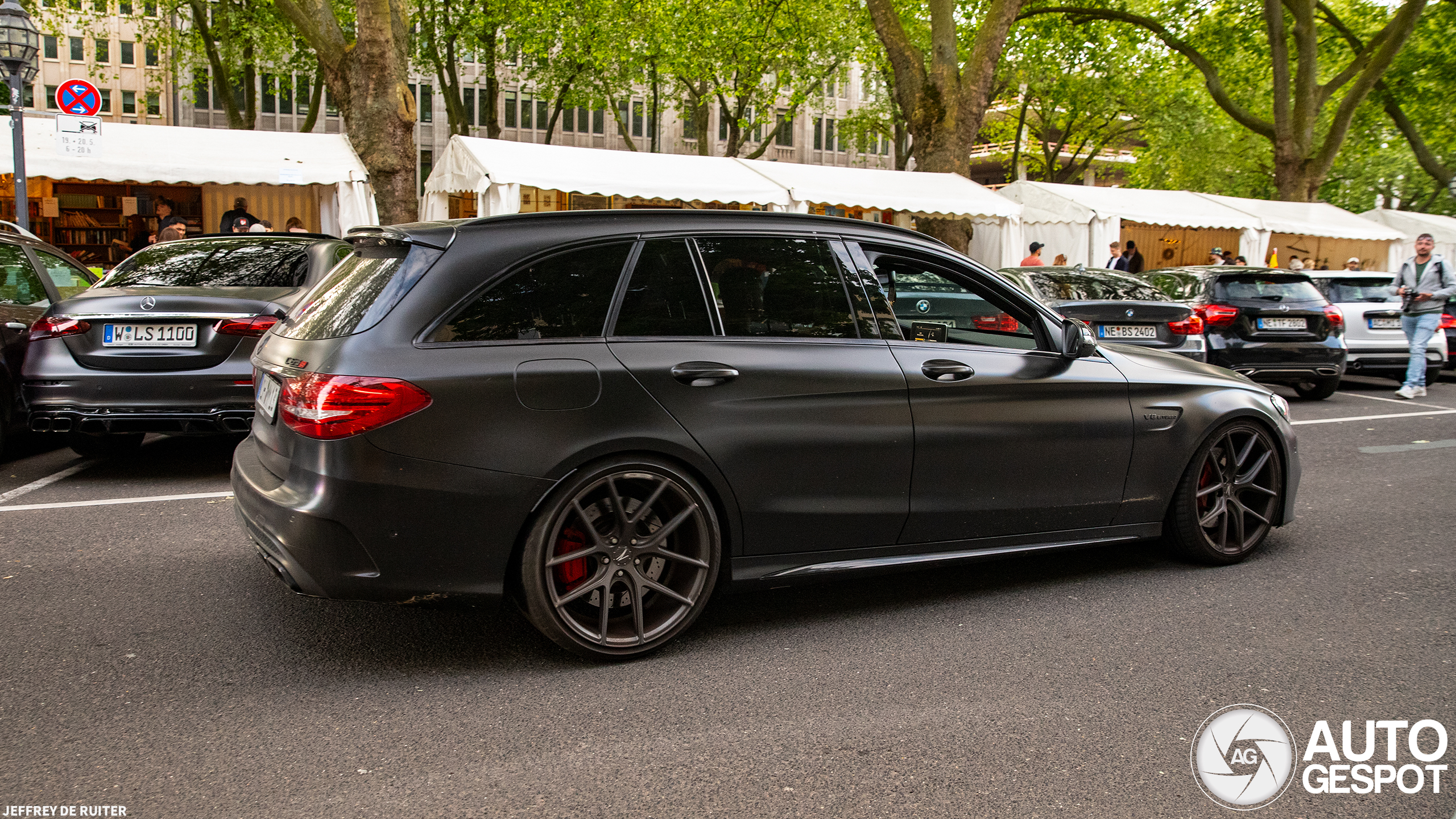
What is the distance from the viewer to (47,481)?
6598 mm

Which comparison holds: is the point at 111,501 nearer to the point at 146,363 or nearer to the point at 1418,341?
the point at 146,363

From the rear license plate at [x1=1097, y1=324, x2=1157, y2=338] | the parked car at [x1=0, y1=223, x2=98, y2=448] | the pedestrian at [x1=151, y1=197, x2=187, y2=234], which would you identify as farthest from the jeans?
the pedestrian at [x1=151, y1=197, x2=187, y2=234]

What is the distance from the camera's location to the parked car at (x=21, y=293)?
A: 682 cm

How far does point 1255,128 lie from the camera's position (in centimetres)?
2698

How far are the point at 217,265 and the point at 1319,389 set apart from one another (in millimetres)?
11199

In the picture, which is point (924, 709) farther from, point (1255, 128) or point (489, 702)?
point (1255, 128)

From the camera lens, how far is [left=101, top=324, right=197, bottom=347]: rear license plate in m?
6.30

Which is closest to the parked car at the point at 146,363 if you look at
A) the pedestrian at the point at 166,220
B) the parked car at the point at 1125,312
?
the parked car at the point at 1125,312

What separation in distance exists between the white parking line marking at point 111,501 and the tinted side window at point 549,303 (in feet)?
10.1

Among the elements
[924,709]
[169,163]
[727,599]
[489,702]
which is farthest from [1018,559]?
[169,163]

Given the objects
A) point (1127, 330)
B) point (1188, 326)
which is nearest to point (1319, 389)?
point (1188, 326)

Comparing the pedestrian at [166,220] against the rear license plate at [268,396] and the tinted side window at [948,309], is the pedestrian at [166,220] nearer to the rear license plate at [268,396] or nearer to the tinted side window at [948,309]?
the rear license plate at [268,396]

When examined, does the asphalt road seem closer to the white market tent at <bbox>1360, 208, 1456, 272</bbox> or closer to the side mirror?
the side mirror

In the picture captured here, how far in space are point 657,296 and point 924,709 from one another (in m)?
1.61
